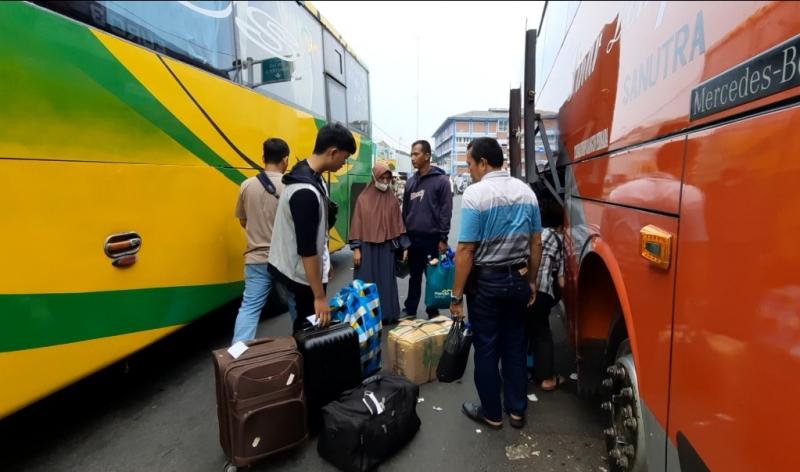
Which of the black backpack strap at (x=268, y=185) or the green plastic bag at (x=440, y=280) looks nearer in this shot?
the black backpack strap at (x=268, y=185)

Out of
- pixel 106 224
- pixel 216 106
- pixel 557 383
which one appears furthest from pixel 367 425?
pixel 216 106

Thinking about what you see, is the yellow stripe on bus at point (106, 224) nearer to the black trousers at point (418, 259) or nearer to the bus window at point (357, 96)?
the black trousers at point (418, 259)

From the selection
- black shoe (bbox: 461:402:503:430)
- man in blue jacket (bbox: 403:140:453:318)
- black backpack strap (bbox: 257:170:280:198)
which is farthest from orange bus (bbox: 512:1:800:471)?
man in blue jacket (bbox: 403:140:453:318)

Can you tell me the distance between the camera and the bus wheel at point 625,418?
1.82m

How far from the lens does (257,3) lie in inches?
149

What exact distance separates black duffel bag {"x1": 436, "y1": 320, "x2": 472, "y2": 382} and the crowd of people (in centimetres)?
6

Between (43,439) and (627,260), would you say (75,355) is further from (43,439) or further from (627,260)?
(627,260)

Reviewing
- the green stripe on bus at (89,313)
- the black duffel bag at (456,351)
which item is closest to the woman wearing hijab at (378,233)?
the green stripe on bus at (89,313)

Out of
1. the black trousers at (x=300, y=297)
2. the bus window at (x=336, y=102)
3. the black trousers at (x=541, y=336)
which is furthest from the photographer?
the bus window at (x=336, y=102)

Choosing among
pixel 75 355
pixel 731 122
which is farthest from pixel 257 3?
pixel 731 122

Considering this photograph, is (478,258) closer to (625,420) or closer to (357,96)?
(625,420)

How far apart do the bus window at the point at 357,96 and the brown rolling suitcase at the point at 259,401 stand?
5186mm

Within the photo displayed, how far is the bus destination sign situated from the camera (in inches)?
33.1

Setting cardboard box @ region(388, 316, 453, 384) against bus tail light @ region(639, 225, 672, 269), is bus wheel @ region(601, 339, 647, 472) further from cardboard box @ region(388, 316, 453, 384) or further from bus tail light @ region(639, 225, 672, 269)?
cardboard box @ region(388, 316, 453, 384)
